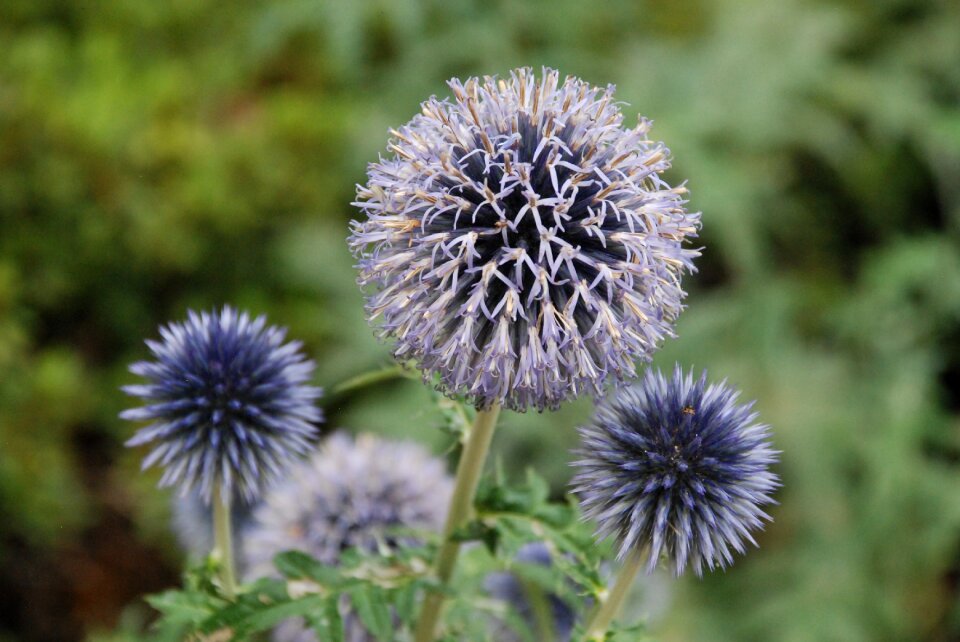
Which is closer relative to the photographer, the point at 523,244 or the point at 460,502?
the point at 523,244

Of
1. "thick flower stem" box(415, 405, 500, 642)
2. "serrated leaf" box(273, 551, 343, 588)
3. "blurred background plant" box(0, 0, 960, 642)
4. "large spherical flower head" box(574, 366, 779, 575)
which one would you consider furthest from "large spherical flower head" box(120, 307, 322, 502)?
"blurred background plant" box(0, 0, 960, 642)

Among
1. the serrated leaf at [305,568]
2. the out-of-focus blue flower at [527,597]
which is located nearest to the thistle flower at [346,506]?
the out-of-focus blue flower at [527,597]

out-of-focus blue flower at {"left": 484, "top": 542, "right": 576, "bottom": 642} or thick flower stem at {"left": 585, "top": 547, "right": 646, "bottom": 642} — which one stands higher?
out-of-focus blue flower at {"left": 484, "top": 542, "right": 576, "bottom": 642}

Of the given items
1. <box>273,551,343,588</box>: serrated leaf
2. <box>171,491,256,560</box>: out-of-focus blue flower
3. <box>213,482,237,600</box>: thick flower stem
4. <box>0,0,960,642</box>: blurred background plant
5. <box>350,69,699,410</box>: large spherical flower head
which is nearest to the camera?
<box>350,69,699,410</box>: large spherical flower head

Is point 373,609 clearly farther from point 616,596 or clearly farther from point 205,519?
point 205,519

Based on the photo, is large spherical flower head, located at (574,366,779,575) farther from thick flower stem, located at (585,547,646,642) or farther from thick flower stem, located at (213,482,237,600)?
thick flower stem, located at (213,482,237,600)

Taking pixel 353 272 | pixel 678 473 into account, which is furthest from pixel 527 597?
pixel 353 272

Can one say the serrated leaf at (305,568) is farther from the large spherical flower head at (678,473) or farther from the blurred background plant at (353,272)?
the blurred background plant at (353,272)

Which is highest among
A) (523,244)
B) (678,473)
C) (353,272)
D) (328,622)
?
(353,272)
